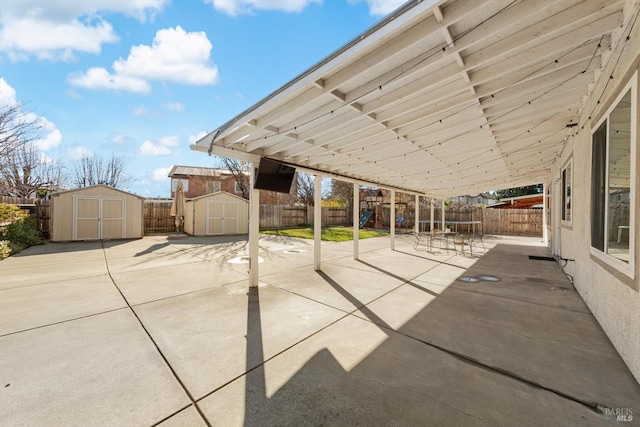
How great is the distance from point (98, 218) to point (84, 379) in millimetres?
11495

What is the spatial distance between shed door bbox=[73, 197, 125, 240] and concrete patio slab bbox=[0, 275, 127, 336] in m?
7.46

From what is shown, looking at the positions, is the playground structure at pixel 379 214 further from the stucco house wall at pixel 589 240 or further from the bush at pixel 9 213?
the bush at pixel 9 213

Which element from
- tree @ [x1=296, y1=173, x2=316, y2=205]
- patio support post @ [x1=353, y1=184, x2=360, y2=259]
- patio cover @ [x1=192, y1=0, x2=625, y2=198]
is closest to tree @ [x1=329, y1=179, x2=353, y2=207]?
tree @ [x1=296, y1=173, x2=316, y2=205]

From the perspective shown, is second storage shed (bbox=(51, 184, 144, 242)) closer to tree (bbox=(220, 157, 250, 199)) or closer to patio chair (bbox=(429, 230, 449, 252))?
tree (bbox=(220, 157, 250, 199))

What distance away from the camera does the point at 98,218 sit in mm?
10680

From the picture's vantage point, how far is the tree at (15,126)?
691 cm

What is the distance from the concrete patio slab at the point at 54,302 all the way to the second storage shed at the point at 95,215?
7.45 meters

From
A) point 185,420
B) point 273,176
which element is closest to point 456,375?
point 185,420

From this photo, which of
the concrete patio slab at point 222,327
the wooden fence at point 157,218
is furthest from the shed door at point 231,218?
the concrete patio slab at point 222,327

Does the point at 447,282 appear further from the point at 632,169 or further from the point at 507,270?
the point at 632,169

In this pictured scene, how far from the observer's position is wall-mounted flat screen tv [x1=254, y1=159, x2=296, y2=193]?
4805 millimetres

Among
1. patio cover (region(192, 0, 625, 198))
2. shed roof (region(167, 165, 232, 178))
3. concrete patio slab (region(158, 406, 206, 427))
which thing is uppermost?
shed roof (region(167, 165, 232, 178))

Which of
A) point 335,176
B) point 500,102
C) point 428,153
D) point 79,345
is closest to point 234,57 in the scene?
point 335,176

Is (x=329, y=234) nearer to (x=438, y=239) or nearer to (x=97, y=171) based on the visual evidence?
(x=438, y=239)
